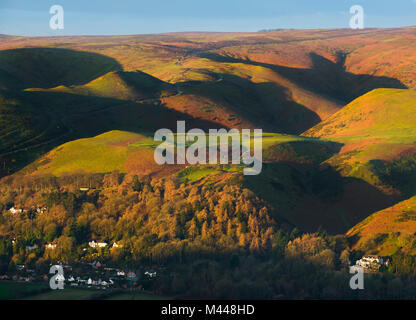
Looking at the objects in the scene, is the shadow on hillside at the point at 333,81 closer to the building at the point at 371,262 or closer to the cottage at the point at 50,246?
the building at the point at 371,262

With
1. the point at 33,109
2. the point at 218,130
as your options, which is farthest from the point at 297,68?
the point at 33,109

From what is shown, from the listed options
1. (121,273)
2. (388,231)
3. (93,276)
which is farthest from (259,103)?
(93,276)

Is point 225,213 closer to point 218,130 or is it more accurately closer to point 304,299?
point 304,299

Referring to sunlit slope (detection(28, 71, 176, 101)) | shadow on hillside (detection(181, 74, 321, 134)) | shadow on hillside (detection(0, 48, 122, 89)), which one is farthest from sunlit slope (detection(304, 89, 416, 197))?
shadow on hillside (detection(0, 48, 122, 89))

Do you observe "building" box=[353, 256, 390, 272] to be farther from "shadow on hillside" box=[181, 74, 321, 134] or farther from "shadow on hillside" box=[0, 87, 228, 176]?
"shadow on hillside" box=[181, 74, 321, 134]

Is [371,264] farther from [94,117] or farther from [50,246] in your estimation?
[94,117]

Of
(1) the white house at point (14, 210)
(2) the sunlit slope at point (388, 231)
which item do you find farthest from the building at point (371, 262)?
(1) the white house at point (14, 210)
